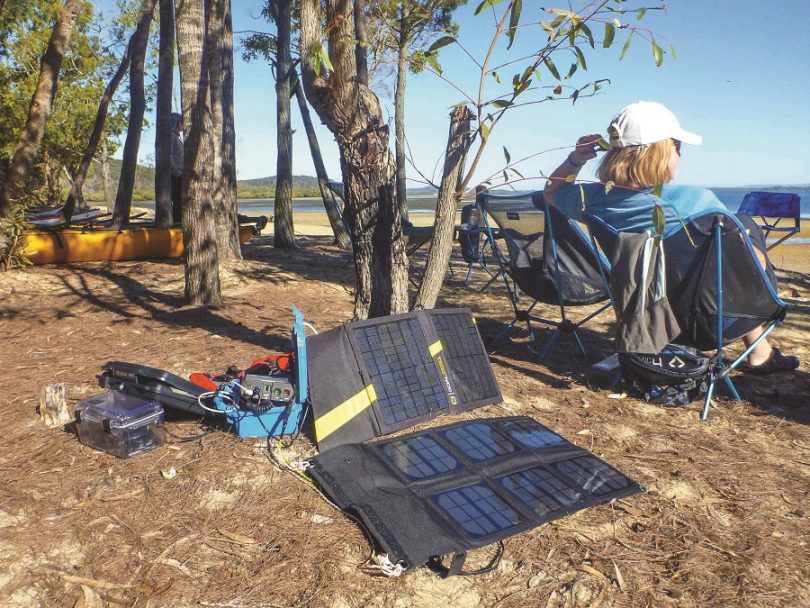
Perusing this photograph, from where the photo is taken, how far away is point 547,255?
462cm

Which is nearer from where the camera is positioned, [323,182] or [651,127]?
[651,127]

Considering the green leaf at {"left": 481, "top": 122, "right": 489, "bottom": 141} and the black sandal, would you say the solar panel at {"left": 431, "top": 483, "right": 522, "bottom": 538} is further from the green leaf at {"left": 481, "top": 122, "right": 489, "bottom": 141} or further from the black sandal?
the black sandal

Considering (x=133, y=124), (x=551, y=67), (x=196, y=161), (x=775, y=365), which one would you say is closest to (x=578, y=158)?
(x=551, y=67)

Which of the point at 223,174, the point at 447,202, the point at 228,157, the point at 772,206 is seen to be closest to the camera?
the point at 447,202

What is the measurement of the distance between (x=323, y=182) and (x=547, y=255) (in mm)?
5485

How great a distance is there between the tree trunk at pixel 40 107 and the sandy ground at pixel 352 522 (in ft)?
11.1

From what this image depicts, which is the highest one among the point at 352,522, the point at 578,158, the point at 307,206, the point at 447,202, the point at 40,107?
the point at 40,107

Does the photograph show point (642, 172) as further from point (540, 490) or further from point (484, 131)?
point (540, 490)

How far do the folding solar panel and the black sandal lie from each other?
1.90 m

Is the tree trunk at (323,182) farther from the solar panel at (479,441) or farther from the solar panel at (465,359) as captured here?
the solar panel at (479,441)

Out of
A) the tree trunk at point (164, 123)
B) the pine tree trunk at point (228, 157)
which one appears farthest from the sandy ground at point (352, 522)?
the tree trunk at point (164, 123)

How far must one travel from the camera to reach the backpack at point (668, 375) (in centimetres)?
362

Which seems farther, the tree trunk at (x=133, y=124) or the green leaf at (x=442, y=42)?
the tree trunk at (x=133, y=124)

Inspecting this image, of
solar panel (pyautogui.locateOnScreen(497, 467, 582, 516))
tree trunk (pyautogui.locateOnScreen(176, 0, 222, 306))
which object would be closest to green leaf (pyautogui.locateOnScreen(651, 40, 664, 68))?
solar panel (pyautogui.locateOnScreen(497, 467, 582, 516))
